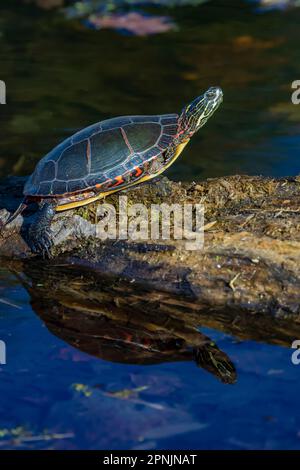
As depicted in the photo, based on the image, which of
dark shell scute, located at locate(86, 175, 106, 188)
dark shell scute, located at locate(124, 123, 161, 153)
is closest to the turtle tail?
dark shell scute, located at locate(86, 175, 106, 188)

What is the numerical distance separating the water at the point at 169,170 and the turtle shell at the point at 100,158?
72cm

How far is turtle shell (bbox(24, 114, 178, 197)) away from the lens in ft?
17.0

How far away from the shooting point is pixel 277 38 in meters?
11.1

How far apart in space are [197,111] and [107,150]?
0.97 meters

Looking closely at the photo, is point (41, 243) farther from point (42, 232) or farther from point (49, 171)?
point (49, 171)

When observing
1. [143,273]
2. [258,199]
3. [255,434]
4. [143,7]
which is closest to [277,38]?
[143,7]

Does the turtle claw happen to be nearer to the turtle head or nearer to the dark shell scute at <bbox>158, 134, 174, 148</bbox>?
the dark shell scute at <bbox>158, 134, 174, 148</bbox>

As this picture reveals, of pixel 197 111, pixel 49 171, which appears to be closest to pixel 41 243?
pixel 49 171

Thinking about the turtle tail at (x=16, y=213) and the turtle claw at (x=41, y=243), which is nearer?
the turtle claw at (x=41, y=243)

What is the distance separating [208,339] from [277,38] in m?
8.05

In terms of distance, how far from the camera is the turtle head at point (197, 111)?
224 inches

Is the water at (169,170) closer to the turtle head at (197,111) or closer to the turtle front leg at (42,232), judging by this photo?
the turtle front leg at (42,232)

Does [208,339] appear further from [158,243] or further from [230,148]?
[230,148]

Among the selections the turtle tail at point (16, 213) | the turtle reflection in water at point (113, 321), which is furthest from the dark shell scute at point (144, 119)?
the turtle reflection in water at point (113, 321)
